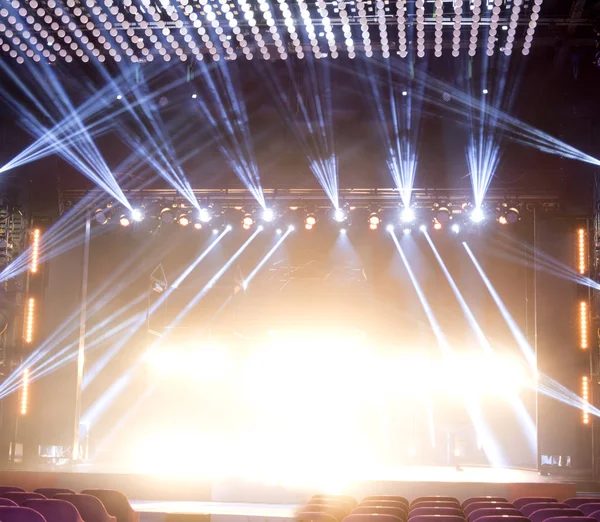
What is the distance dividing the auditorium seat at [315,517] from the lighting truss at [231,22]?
14.5ft

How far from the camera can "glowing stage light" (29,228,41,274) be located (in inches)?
488

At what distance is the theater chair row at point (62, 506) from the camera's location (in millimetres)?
5598

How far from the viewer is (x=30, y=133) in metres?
11.7

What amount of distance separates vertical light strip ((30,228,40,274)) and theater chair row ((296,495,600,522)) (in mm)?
6920

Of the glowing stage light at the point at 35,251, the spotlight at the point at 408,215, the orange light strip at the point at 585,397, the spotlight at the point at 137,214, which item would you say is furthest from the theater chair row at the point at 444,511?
the glowing stage light at the point at 35,251

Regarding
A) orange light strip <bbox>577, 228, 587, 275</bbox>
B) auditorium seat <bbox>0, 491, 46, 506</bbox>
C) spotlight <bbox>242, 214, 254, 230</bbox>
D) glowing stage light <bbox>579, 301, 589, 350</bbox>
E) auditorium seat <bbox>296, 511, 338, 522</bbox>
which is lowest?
auditorium seat <bbox>296, 511, 338, 522</bbox>

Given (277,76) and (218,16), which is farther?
(277,76)

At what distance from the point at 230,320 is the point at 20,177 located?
14.8 ft

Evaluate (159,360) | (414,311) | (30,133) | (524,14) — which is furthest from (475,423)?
(30,133)

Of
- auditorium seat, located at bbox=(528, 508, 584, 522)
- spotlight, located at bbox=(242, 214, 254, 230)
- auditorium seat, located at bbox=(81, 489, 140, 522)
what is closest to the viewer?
auditorium seat, located at bbox=(528, 508, 584, 522)

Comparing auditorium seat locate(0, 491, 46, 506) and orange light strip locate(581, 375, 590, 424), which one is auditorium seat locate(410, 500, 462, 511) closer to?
auditorium seat locate(0, 491, 46, 506)

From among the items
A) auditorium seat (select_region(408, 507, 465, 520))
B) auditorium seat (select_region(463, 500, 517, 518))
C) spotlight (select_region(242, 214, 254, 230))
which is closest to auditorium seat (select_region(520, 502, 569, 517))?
auditorium seat (select_region(463, 500, 517, 518))

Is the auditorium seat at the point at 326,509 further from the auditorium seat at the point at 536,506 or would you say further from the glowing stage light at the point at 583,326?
the glowing stage light at the point at 583,326

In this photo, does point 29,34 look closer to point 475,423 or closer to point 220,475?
point 220,475
